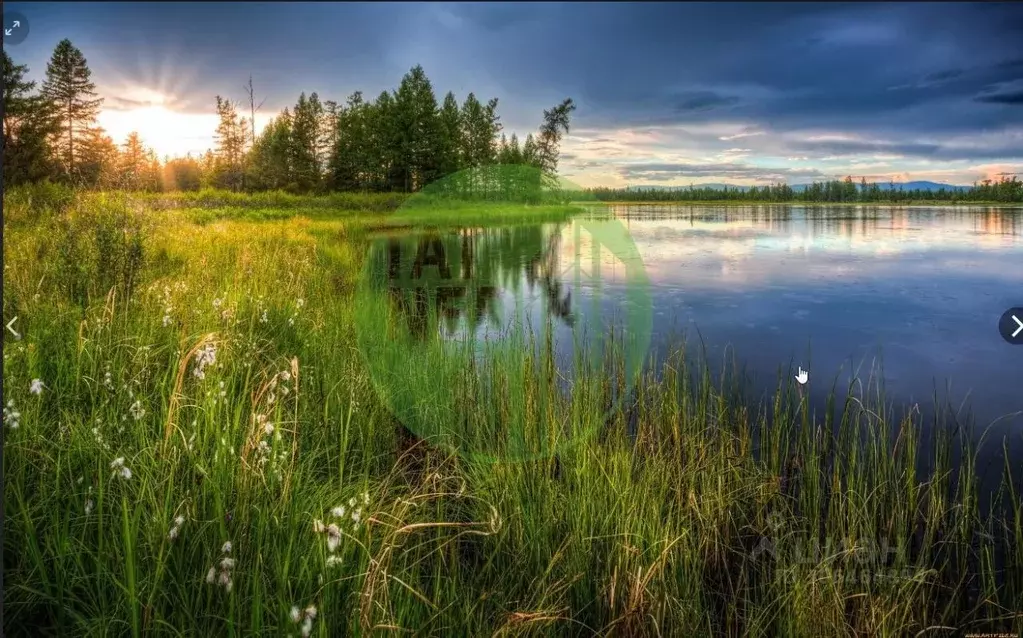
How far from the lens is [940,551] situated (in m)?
3.57

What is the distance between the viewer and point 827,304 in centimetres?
1167

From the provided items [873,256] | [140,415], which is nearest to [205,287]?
[140,415]

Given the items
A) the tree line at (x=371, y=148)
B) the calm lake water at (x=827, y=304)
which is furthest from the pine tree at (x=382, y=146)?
the calm lake water at (x=827, y=304)

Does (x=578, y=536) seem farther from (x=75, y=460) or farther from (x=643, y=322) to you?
(x=643, y=322)

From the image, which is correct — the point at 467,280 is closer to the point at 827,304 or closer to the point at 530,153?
the point at 827,304

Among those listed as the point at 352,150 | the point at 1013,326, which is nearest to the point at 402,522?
the point at 1013,326

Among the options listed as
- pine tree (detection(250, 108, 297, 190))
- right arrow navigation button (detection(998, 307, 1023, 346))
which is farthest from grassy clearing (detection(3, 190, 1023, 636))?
pine tree (detection(250, 108, 297, 190))

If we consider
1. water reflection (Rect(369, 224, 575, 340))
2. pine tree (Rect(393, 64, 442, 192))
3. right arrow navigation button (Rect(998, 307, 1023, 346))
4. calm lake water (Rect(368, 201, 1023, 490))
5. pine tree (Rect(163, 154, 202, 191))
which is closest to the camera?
right arrow navigation button (Rect(998, 307, 1023, 346))

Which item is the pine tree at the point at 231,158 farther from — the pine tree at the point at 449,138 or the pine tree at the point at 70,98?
the pine tree at the point at 70,98

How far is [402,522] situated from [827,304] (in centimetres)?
1101

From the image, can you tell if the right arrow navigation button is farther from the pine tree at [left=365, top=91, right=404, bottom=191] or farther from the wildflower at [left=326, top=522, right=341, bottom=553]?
the pine tree at [left=365, top=91, right=404, bottom=191]

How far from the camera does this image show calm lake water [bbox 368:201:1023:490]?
7.23m

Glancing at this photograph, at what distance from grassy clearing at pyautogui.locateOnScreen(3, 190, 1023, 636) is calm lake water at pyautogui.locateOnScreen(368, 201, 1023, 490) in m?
1.90

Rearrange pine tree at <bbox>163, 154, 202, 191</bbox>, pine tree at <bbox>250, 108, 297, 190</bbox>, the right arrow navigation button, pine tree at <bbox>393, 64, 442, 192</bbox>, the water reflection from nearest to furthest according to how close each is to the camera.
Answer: the right arrow navigation button
the water reflection
pine tree at <bbox>393, 64, 442, 192</bbox>
pine tree at <bbox>163, 154, 202, 191</bbox>
pine tree at <bbox>250, 108, 297, 190</bbox>
